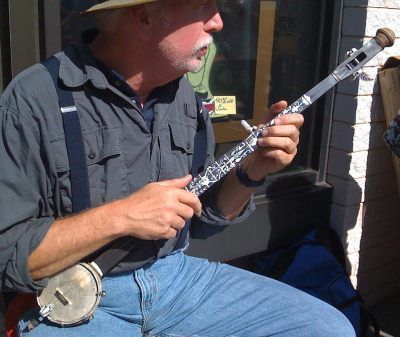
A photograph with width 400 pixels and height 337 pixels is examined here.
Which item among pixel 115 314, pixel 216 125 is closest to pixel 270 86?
pixel 216 125

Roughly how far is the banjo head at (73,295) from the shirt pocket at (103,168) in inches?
7.4

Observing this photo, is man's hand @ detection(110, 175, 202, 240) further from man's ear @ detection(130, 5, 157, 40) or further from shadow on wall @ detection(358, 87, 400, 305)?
shadow on wall @ detection(358, 87, 400, 305)

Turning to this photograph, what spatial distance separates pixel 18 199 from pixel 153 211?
1.18ft

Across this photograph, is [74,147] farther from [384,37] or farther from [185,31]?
[384,37]

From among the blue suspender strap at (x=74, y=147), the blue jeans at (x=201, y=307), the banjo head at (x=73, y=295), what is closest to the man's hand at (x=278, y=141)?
the blue jeans at (x=201, y=307)

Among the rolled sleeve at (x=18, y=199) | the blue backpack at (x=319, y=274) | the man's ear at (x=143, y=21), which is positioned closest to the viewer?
the rolled sleeve at (x=18, y=199)

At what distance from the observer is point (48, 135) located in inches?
63.3

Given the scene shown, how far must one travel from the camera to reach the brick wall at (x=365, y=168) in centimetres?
312

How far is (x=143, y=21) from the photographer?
178 centimetres

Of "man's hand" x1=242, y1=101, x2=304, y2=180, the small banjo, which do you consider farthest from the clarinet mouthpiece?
"man's hand" x1=242, y1=101, x2=304, y2=180

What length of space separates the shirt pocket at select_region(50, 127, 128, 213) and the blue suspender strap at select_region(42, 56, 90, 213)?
29 mm

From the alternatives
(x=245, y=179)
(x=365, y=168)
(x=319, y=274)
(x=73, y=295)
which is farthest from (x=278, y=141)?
(x=365, y=168)

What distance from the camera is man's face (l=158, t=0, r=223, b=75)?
1781 mm

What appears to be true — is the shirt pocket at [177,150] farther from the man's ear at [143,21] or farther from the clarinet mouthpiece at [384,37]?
the clarinet mouthpiece at [384,37]
